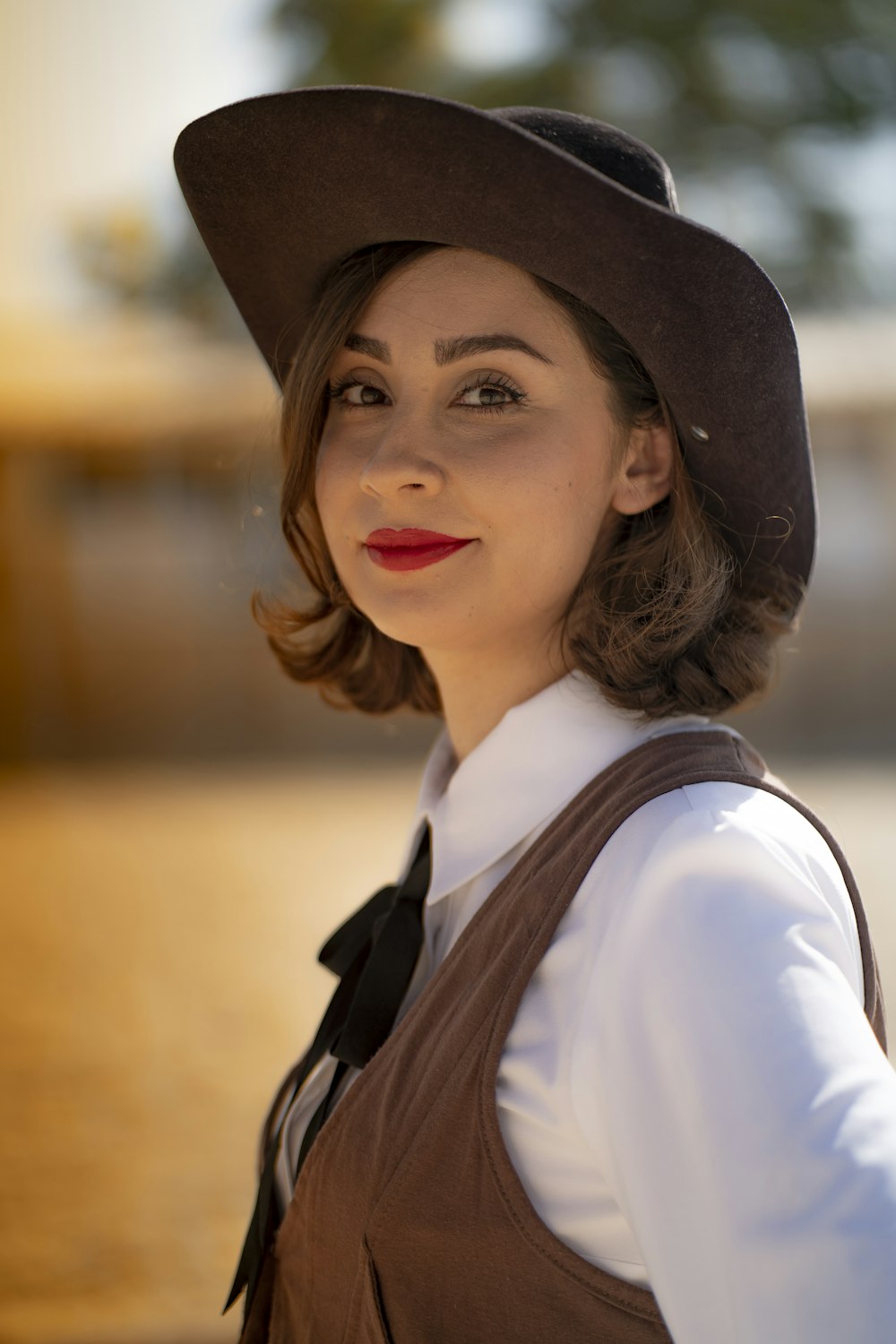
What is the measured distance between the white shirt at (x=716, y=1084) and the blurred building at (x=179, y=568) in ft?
31.0

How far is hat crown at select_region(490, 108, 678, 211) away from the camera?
51.0 inches

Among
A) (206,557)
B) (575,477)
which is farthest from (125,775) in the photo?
(575,477)

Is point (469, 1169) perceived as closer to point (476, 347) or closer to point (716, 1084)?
point (716, 1084)

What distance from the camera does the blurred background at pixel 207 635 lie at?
390 cm

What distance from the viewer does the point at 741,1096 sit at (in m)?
0.90

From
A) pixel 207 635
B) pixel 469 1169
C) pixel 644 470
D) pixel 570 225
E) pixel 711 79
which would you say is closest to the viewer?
pixel 469 1169

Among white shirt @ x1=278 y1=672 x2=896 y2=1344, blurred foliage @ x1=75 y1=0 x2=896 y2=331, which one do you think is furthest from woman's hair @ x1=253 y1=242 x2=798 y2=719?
blurred foliage @ x1=75 y1=0 x2=896 y2=331

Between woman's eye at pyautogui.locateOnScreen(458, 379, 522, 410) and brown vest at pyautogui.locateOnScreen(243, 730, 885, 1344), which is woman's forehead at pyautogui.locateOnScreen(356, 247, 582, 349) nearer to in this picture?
woman's eye at pyautogui.locateOnScreen(458, 379, 522, 410)

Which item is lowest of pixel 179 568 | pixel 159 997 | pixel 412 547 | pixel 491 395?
pixel 159 997

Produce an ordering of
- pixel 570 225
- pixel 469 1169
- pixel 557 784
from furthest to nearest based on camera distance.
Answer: pixel 557 784 → pixel 570 225 → pixel 469 1169

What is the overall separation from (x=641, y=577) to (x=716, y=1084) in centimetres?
66

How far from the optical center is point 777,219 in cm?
1680

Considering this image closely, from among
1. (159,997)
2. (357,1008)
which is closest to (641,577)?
(357,1008)

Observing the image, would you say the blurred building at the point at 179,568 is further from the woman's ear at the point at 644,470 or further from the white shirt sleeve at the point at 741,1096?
the white shirt sleeve at the point at 741,1096
